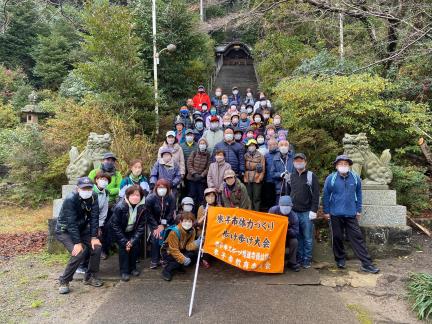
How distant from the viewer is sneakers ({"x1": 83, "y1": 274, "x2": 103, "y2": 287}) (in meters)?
5.39

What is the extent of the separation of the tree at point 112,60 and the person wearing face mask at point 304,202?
682 centimetres

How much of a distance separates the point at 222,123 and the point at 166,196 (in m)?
4.05

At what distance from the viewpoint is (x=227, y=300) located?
4.88m

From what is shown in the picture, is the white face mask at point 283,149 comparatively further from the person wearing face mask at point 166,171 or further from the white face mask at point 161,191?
the white face mask at point 161,191

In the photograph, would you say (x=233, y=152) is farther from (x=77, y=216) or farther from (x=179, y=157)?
(x=77, y=216)

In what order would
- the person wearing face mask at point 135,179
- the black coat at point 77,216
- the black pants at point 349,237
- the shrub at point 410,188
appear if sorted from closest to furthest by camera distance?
the black coat at point 77,216 < the black pants at point 349,237 < the person wearing face mask at point 135,179 < the shrub at point 410,188

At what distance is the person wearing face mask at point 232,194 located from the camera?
20.3 feet

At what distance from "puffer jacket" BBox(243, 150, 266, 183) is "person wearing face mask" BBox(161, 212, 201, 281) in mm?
1906

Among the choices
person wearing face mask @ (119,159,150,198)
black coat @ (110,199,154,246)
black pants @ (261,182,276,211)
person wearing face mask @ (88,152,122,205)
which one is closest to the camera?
black coat @ (110,199,154,246)

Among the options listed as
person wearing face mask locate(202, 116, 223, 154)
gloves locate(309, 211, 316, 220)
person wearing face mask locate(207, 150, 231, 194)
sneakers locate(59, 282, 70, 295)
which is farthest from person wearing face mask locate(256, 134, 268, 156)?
sneakers locate(59, 282, 70, 295)

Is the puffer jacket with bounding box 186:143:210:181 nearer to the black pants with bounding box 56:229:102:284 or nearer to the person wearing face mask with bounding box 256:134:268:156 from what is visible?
the person wearing face mask with bounding box 256:134:268:156

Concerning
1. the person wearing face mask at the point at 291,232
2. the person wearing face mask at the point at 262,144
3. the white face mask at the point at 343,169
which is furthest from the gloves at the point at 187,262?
the person wearing face mask at the point at 262,144

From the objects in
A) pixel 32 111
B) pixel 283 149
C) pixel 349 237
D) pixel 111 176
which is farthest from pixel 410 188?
pixel 32 111

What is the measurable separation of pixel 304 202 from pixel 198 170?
7.59 feet
